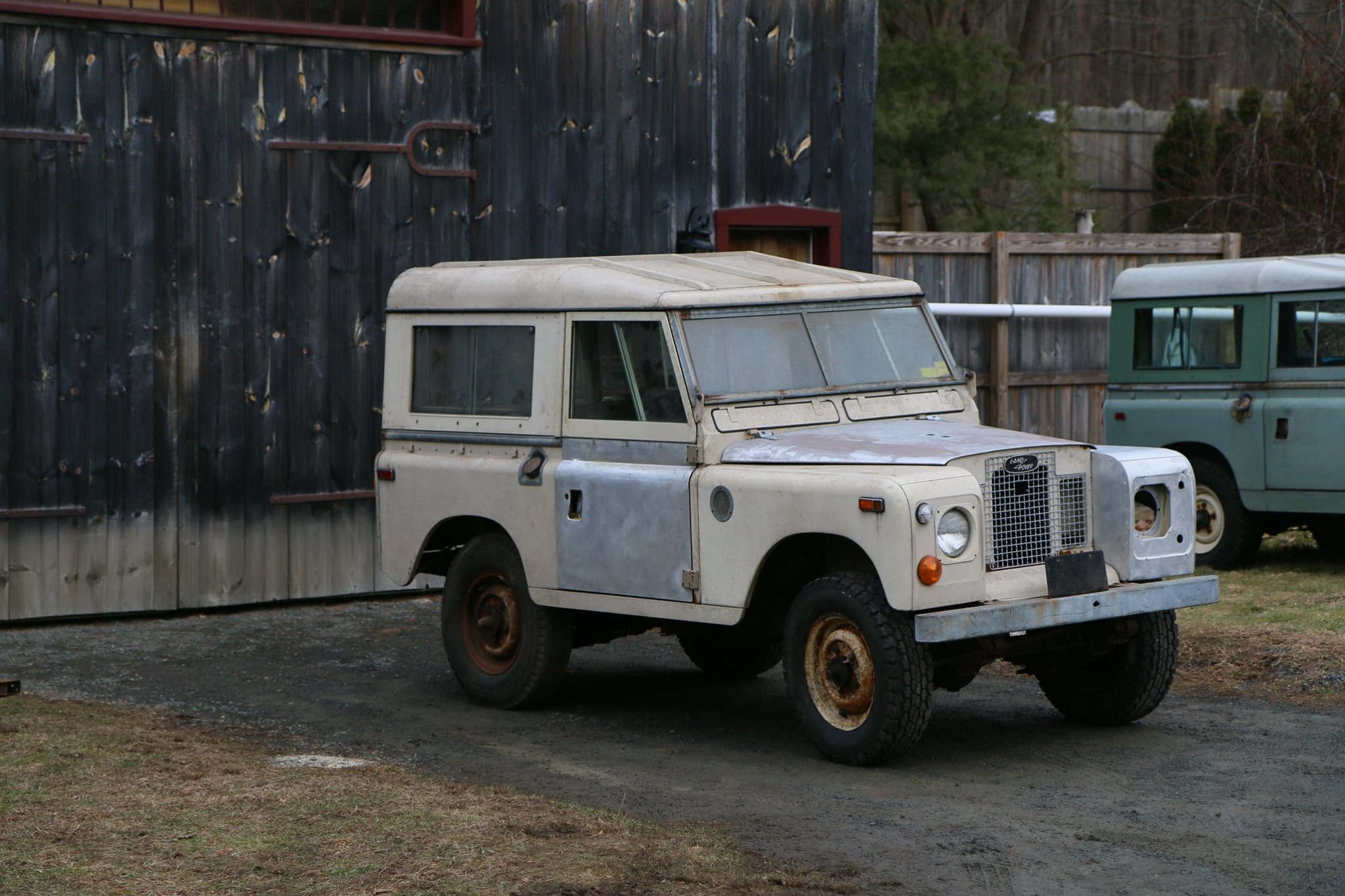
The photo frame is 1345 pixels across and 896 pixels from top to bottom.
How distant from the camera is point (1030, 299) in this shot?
14.5m

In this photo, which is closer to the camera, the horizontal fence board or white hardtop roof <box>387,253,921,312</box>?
white hardtop roof <box>387,253,921,312</box>

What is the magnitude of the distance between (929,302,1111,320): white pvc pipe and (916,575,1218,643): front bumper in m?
6.52

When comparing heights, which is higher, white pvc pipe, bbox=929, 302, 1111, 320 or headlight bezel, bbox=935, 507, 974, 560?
white pvc pipe, bbox=929, 302, 1111, 320

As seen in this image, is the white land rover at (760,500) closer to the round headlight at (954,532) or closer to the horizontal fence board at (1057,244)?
the round headlight at (954,532)

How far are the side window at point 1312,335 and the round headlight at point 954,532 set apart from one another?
5.61 m

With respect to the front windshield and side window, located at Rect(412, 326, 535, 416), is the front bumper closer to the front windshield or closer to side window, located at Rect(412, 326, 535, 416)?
the front windshield

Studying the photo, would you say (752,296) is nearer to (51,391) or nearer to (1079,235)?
(51,391)

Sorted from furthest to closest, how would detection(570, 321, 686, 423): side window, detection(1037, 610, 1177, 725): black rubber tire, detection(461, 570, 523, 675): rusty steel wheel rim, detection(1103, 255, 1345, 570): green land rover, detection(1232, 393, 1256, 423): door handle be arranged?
detection(1232, 393, 1256, 423): door handle
detection(1103, 255, 1345, 570): green land rover
detection(461, 570, 523, 675): rusty steel wheel rim
detection(570, 321, 686, 423): side window
detection(1037, 610, 1177, 725): black rubber tire

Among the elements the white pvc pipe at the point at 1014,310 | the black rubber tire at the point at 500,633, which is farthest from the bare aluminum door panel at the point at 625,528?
the white pvc pipe at the point at 1014,310

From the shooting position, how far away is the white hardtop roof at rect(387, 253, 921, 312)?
768 centimetres

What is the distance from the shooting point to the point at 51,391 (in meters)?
10.3

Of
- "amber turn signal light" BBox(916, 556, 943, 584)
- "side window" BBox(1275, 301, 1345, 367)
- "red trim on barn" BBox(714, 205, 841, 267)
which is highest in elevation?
"red trim on barn" BBox(714, 205, 841, 267)

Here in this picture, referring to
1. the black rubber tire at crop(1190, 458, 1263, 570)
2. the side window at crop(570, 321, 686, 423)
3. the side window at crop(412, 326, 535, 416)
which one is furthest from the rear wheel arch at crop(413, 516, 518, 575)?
the black rubber tire at crop(1190, 458, 1263, 570)

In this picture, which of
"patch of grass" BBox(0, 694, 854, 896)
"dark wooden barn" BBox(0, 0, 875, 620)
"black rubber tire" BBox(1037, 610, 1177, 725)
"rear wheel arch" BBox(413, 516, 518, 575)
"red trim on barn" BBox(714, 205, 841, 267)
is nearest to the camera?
"patch of grass" BBox(0, 694, 854, 896)
